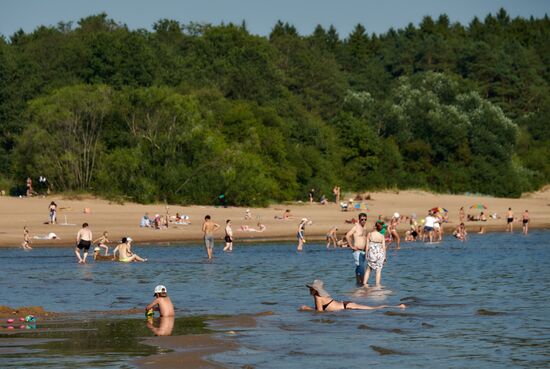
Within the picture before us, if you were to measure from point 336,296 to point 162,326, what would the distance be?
7.09m

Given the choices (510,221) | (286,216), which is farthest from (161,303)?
(510,221)

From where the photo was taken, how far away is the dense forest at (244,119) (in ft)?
189

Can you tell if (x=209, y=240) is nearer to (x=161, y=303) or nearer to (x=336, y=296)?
(x=336, y=296)

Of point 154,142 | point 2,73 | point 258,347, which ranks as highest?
point 2,73

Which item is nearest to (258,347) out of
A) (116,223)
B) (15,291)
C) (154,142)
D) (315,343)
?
(315,343)

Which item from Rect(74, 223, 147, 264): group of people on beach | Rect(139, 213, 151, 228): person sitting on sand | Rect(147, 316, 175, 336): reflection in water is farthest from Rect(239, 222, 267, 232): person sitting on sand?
Rect(147, 316, 175, 336): reflection in water

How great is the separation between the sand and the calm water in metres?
3.82

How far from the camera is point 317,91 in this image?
93438 mm

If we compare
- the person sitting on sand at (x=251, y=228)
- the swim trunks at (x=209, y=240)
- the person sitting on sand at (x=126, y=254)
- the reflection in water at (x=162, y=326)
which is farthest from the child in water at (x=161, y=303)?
the person sitting on sand at (x=251, y=228)

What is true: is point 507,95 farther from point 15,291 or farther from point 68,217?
point 15,291

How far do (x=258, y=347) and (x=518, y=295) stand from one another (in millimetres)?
10692

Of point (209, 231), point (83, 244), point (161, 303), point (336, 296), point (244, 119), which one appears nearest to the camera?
point (161, 303)

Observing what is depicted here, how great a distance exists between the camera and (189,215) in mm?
51844

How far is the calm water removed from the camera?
632 inches
